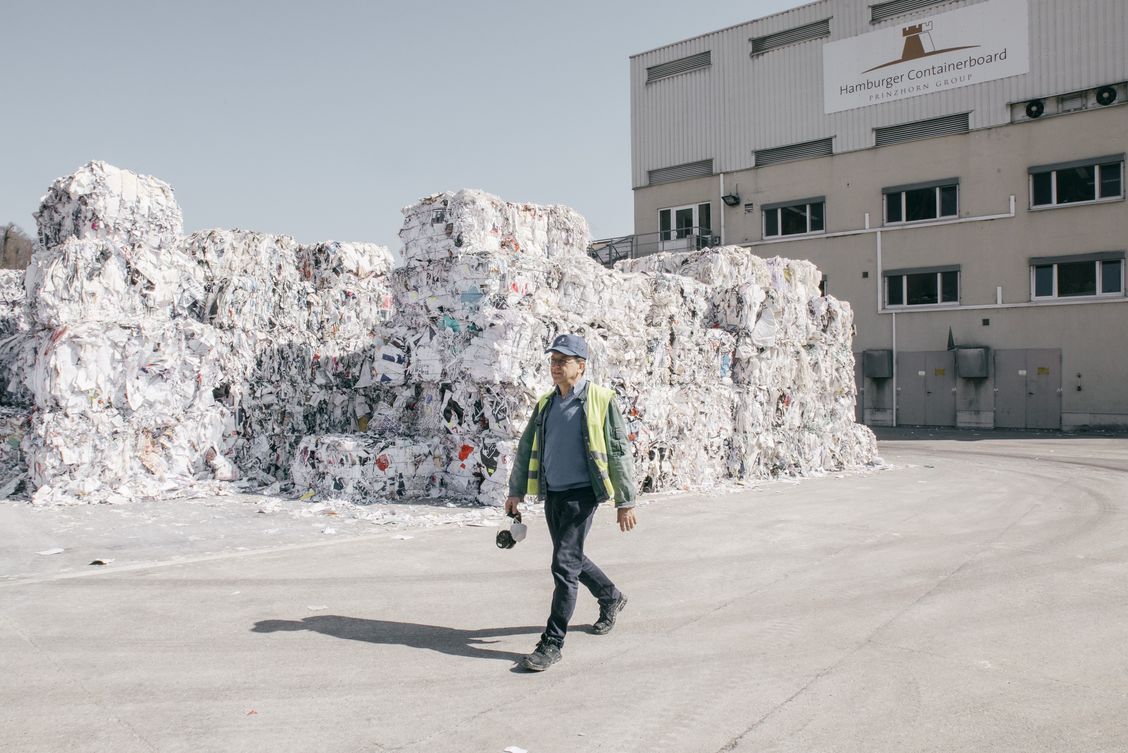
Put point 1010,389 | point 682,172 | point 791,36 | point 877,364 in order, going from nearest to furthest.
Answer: point 1010,389, point 877,364, point 791,36, point 682,172

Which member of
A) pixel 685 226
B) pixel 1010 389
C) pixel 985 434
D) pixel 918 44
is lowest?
pixel 985 434

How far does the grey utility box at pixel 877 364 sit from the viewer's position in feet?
83.4

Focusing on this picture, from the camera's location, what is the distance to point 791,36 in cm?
2709

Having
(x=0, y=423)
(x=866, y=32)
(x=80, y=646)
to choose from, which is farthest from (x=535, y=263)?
(x=866, y=32)

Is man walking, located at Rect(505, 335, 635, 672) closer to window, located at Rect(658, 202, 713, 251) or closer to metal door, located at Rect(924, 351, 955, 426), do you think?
metal door, located at Rect(924, 351, 955, 426)

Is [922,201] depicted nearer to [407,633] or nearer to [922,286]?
[922,286]

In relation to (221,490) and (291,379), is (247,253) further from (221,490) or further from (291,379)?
(221,490)

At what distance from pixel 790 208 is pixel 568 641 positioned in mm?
24859

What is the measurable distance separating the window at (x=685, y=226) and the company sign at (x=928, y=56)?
535cm

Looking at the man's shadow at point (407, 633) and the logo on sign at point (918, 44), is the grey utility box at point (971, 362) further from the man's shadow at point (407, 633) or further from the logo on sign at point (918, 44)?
the man's shadow at point (407, 633)

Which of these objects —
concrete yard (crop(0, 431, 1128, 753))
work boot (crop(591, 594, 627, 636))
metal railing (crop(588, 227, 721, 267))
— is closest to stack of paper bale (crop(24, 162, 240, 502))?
concrete yard (crop(0, 431, 1128, 753))

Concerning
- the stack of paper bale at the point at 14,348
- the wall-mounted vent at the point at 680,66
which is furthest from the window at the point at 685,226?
the stack of paper bale at the point at 14,348

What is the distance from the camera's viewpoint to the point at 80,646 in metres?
4.62

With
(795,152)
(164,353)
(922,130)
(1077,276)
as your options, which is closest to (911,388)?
(1077,276)
